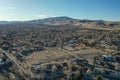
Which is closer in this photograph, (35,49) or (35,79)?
(35,79)

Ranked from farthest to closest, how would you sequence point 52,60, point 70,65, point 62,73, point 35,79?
point 52,60, point 70,65, point 62,73, point 35,79

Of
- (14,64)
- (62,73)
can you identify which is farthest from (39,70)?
(14,64)

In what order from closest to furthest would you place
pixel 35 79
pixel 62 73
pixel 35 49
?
pixel 35 79, pixel 62 73, pixel 35 49

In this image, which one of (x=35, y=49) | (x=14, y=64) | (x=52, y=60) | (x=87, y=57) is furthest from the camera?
(x=35, y=49)

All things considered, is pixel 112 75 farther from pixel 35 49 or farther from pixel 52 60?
pixel 35 49

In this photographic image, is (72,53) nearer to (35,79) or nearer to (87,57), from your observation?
(87,57)

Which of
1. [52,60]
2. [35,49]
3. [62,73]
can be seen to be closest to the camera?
[62,73]

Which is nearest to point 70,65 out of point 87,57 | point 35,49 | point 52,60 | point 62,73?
point 62,73

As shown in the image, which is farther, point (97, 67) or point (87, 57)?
point (87, 57)
